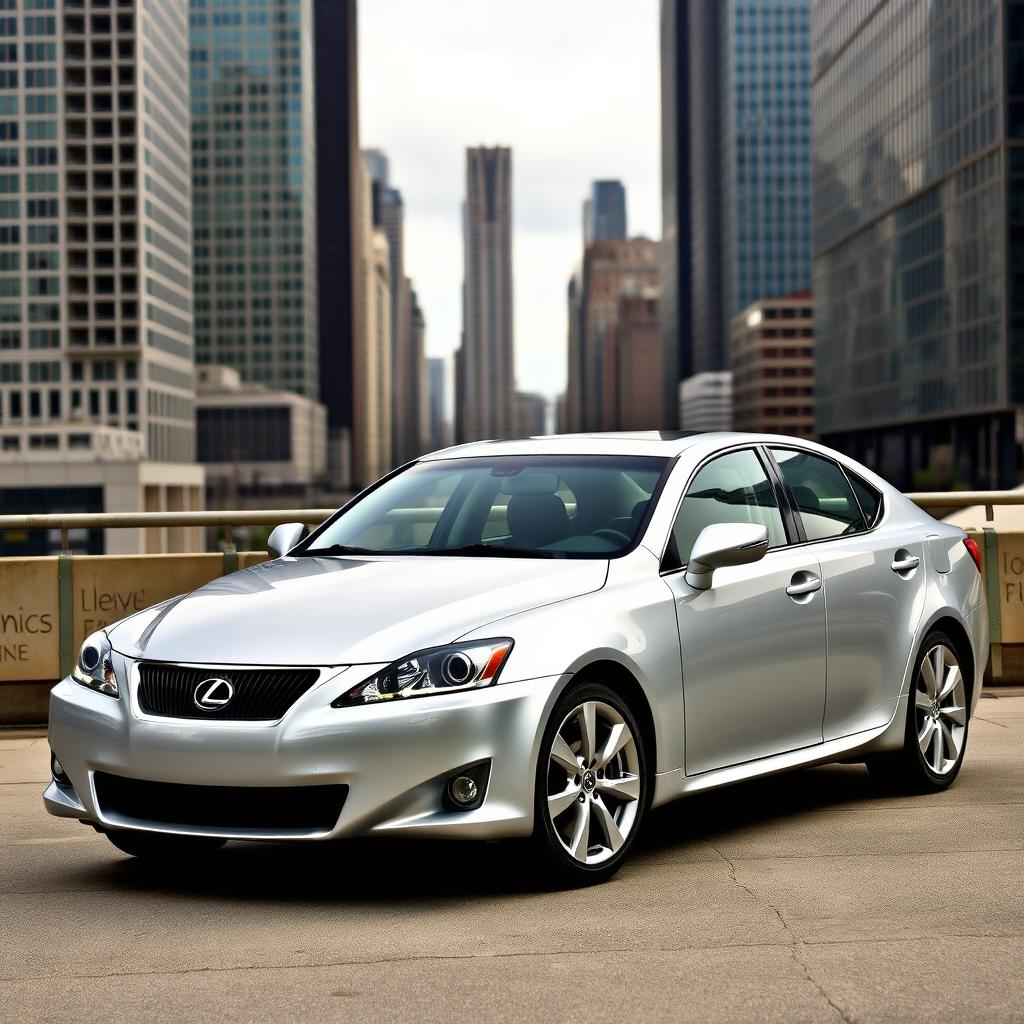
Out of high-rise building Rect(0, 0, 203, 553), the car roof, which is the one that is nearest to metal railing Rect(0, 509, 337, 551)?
the car roof

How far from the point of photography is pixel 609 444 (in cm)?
646

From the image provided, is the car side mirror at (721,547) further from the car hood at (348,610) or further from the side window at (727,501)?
the car hood at (348,610)

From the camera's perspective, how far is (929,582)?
704 centimetres

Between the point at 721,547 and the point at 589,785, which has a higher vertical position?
the point at 721,547

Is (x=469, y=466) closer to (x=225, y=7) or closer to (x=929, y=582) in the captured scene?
(x=929, y=582)

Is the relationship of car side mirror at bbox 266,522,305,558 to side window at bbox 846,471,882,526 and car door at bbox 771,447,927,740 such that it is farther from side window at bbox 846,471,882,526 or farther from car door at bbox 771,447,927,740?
side window at bbox 846,471,882,526

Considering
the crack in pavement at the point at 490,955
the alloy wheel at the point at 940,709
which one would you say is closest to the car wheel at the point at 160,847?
the crack in pavement at the point at 490,955

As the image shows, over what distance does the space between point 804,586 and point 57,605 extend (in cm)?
517

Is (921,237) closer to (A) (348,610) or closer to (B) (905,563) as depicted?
(B) (905,563)

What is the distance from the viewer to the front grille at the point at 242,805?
4953 millimetres

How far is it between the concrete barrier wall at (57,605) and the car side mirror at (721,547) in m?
4.50

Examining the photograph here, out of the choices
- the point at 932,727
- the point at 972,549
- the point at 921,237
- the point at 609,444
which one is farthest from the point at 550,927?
the point at 921,237

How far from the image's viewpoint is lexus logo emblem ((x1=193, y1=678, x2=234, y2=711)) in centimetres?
500

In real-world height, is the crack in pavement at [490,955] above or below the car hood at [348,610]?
below
